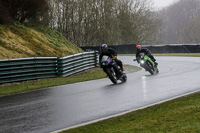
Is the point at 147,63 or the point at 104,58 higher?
the point at 104,58

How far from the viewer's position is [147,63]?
54.6ft

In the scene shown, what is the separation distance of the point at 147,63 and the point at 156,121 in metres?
10.7

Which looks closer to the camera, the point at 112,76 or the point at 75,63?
the point at 112,76

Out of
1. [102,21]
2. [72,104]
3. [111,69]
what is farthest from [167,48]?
[72,104]

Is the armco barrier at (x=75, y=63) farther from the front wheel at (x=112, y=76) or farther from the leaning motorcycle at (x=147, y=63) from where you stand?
the front wheel at (x=112, y=76)

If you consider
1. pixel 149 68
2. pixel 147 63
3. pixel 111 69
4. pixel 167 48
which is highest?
pixel 111 69

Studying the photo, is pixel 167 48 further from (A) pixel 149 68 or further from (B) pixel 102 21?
(A) pixel 149 68

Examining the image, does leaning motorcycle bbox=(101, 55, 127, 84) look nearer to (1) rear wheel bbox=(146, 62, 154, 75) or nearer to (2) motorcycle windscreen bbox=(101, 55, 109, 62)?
(2) motorcycle windscreen bbox=(101, 55, 109, 62)

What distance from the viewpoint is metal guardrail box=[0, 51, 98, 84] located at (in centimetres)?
1475

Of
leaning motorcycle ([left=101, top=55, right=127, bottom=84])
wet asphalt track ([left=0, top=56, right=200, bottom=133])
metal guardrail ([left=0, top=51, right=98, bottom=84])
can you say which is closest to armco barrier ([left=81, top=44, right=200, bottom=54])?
metal guardrail ([left=0, top=51, right=98, bottom=84])

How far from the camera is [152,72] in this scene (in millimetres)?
16578

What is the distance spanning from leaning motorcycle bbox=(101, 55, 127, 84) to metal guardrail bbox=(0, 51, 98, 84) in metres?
4.21

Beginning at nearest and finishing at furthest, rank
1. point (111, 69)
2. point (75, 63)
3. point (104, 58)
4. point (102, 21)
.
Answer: point (104, 58) → point (111, 69) → point (75, 63) → point (102, 21)

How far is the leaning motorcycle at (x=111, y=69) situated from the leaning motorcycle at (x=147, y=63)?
3.04 meters
